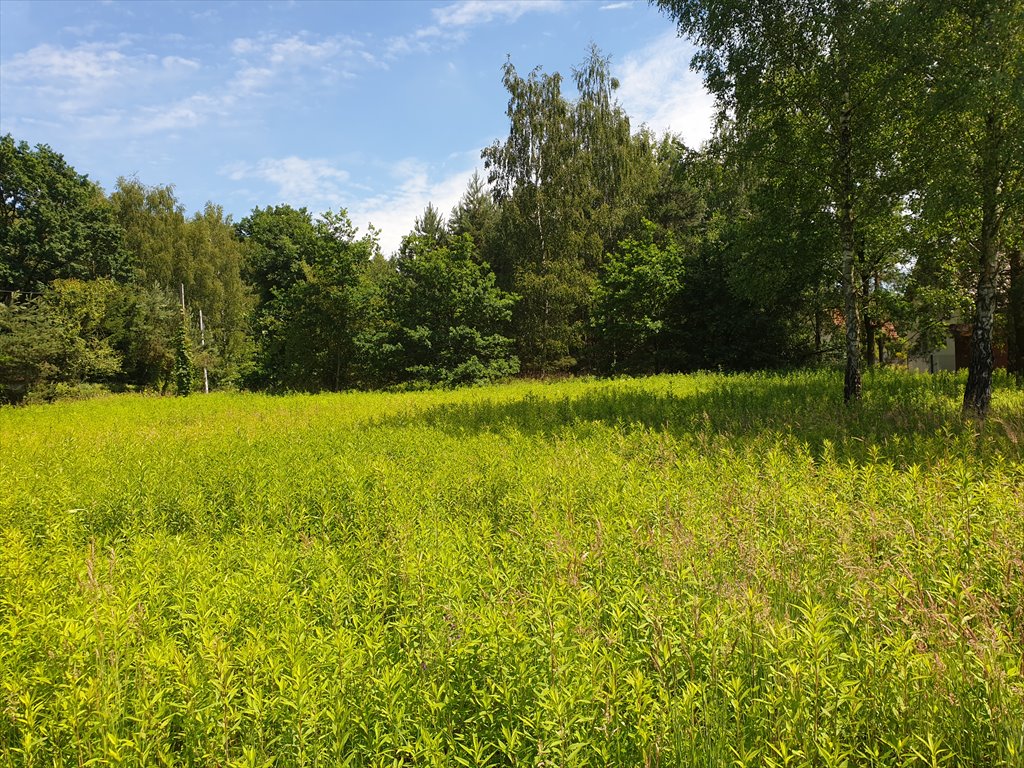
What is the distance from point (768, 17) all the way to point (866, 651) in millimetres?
13937

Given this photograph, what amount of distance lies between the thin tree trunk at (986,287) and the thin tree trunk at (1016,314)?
21.2ft

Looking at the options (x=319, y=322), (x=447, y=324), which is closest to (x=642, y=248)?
(x=447, y=324)

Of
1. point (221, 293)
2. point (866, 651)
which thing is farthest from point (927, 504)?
point (221, 293)

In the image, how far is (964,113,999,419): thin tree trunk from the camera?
987 cm

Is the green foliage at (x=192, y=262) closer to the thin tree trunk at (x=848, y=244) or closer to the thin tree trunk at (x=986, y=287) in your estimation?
the thin tree trunk at (x=848, y=244)

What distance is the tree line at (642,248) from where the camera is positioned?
10.4 m

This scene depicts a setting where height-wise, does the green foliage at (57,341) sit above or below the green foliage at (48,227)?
below

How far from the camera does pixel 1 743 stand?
7.08 ft

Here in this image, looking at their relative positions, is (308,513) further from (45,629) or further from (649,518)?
(649,518)

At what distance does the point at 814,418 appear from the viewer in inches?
336

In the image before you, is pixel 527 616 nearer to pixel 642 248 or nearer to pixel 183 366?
pixel 642 248

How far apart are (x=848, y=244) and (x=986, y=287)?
108 inches

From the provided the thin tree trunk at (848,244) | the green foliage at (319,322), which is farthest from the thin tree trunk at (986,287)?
the green foliage at (319,322)

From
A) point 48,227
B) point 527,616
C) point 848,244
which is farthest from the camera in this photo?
point 48,227
